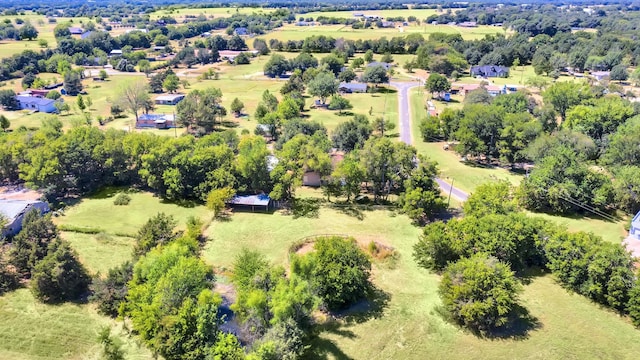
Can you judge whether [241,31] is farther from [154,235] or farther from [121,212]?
[154,235]

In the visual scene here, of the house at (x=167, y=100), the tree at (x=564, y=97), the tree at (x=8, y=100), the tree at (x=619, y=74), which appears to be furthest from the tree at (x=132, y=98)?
the tree at (x=619, y=74)

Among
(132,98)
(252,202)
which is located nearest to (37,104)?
(132,98)

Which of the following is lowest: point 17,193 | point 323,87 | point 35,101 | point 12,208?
point 17,193

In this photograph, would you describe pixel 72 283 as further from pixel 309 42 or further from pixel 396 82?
pixel 309 42

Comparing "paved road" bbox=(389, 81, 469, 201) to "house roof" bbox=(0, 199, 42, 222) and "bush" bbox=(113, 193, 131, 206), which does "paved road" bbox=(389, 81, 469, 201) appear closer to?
"bush" bbox=(113, 193, 131, 206)

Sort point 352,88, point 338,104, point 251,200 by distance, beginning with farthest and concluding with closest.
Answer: point 352,88, point 338,104, point 251,200

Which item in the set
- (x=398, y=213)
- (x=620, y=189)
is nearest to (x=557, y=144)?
(x=620, y=189)

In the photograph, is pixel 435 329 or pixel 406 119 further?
pixel 406 119
